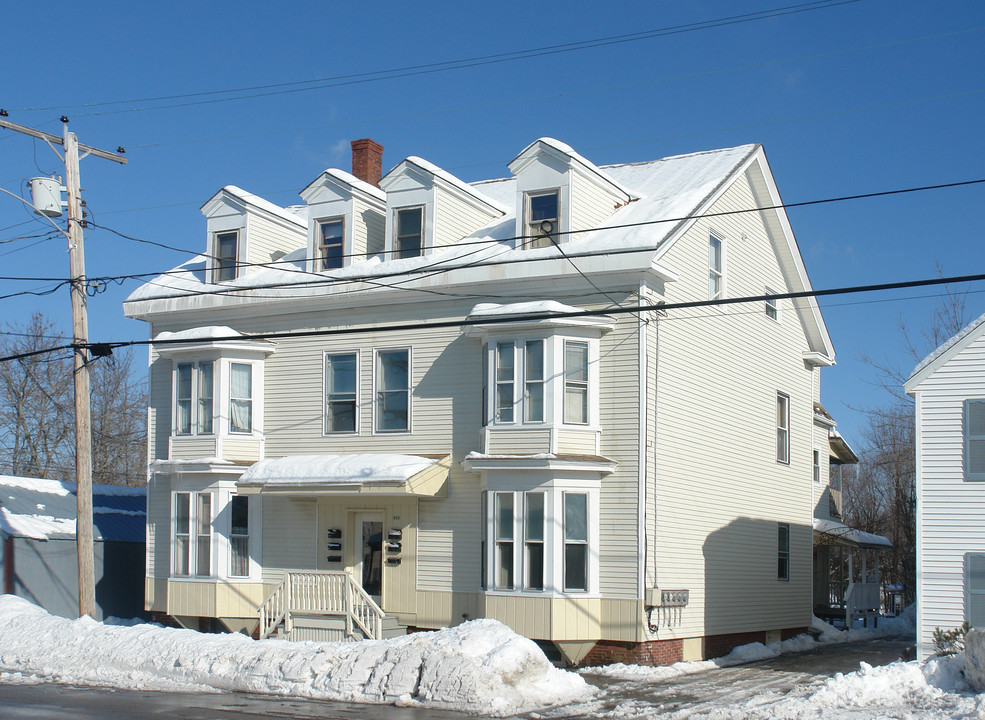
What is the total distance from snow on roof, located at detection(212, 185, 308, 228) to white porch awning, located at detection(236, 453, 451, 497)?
6.20 meters

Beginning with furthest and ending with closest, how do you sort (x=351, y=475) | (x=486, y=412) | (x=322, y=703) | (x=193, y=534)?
(x=193, y=534) → (x=351, y=475) → (x=486, y=412) → (x=322, y=703)

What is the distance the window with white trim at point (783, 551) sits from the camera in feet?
85.3

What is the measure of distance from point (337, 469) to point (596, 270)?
6370 millimetres

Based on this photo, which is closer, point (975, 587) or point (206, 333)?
point (975, 587)

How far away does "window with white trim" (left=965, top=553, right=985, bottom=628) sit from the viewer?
17906 millimetres

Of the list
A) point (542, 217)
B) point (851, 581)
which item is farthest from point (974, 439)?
point (851, 581)

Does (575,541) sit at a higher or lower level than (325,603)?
higher

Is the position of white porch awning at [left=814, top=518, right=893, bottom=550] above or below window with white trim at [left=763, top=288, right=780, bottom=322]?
below

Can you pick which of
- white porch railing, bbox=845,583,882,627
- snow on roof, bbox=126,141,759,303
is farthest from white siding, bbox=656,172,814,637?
white porch railing, bbox=845,583,882,627

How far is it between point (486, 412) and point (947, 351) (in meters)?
8.17

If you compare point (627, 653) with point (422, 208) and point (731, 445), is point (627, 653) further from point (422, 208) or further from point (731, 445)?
point (422, 208)

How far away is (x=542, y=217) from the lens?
21.9 meters

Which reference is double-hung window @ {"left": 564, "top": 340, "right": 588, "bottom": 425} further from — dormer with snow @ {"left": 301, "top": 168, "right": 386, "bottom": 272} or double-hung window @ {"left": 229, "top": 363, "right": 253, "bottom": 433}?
double-hung window @ {"left": 229, "top": 363, "right": 253, "bottom": 433}

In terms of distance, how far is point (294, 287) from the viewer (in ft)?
76.4
